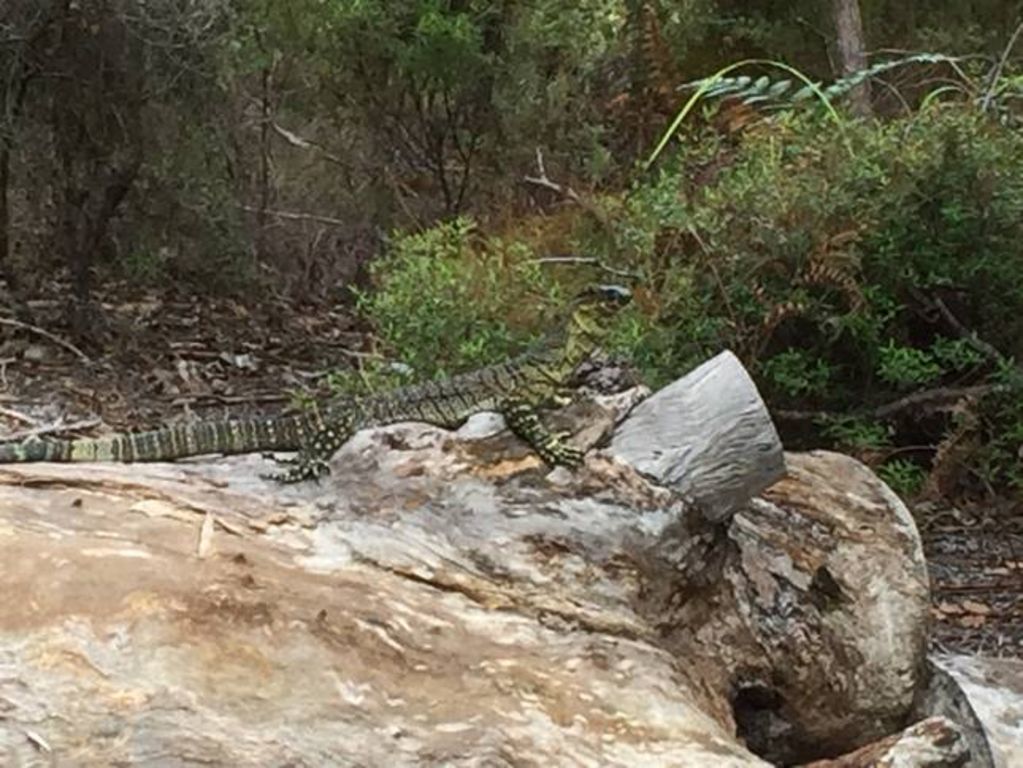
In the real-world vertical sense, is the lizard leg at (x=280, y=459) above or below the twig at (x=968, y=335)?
above

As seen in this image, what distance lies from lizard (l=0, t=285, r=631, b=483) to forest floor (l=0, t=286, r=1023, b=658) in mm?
2372

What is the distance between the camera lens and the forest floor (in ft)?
21.2

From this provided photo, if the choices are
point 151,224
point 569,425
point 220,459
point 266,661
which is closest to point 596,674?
point 266,661

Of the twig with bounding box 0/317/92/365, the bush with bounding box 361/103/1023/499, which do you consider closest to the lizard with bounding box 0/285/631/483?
the bush with bounding box 361/103/1023/499

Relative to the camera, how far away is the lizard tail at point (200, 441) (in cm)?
423

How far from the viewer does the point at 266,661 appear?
2986 mm

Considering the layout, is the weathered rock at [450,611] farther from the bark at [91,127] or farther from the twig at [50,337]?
the bark at [91,127]

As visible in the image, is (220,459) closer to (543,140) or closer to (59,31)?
(59,31)

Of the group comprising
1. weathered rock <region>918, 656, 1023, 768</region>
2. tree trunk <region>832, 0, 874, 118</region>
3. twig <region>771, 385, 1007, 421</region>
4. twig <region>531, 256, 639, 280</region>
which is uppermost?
tree trunk <region>832, 0, 874, 118</region>

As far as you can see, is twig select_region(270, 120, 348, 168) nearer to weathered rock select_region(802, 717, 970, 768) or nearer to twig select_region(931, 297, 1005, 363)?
twig select_region(931, 297, 1005, 363)

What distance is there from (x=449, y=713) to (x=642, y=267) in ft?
14.7

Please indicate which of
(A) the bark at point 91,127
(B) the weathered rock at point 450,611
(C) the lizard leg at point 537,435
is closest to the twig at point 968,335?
(B) the weathered rock at point 450,611

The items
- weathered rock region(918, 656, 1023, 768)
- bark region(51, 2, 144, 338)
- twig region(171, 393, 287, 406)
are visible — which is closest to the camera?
weathered rock region(918, 656, 1023, 768)

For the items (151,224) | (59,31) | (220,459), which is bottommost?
(151,224)
